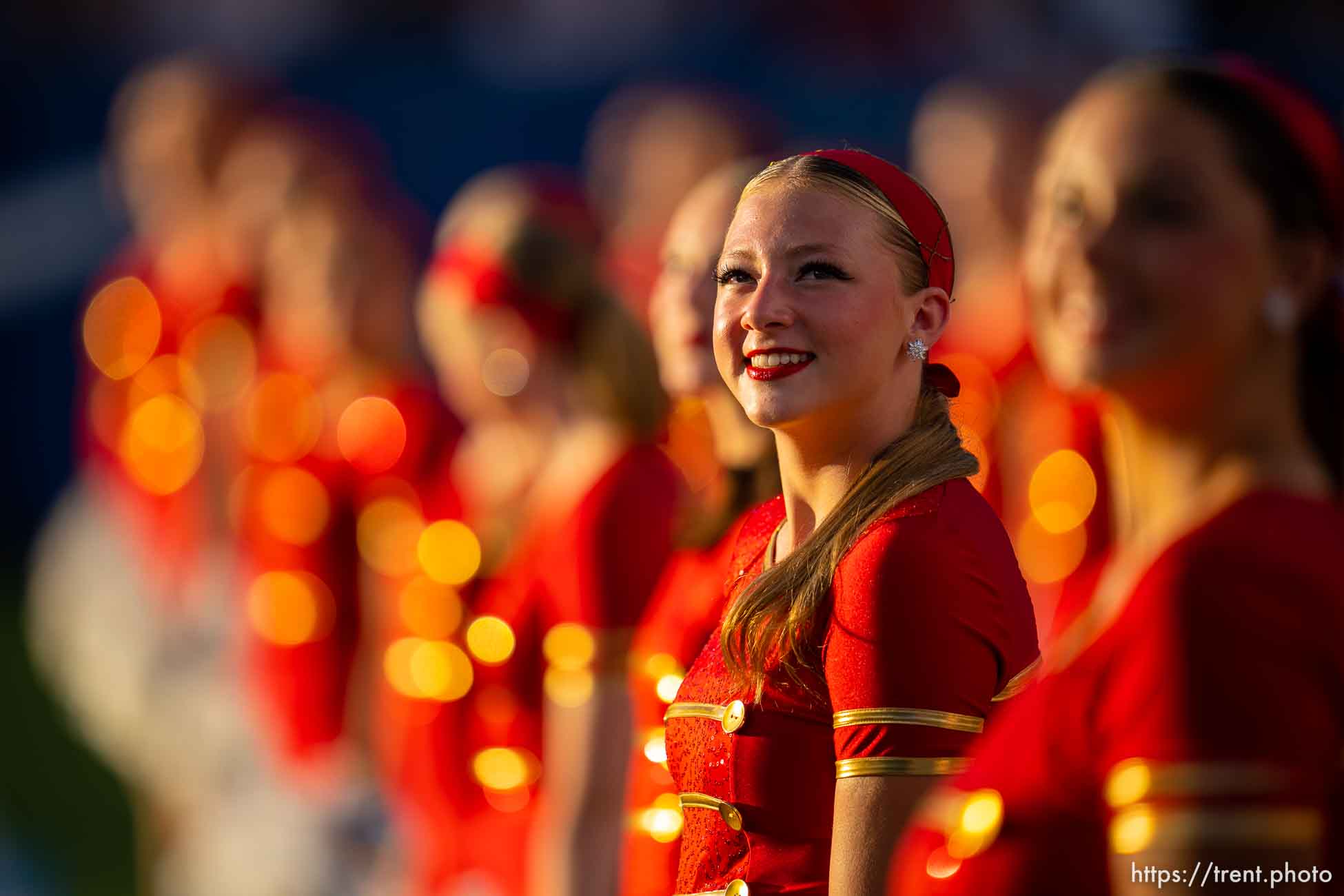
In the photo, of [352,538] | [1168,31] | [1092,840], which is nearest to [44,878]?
[352,538]

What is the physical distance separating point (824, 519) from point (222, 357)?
655 cm

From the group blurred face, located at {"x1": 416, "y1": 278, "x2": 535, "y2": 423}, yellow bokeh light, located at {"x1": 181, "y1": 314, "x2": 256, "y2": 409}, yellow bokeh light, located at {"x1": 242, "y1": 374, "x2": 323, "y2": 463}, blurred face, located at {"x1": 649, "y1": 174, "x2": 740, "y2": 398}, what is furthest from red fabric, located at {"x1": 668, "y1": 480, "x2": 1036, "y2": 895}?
yellow bokeh light, located at {"x1": 181, "y1": 314, "x2": 256, "y2": 409}

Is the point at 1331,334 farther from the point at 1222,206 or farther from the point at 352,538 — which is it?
the point at 352,538

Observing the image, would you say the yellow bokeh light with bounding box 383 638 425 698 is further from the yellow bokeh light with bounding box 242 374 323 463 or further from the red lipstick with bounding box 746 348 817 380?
the red lipstick with bounding box 746 348 817 380

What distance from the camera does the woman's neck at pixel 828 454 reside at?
2.10 meters

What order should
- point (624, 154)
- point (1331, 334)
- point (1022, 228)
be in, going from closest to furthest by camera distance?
point (1331, 334) < point (1022, 228) < point (624, 154)

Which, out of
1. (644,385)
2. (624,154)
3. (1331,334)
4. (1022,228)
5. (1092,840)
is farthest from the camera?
(624,154)

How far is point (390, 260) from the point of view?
717 cm

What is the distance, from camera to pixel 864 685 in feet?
6.35

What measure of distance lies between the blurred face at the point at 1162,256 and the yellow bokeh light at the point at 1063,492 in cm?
337

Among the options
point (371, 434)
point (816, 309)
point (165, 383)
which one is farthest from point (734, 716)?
point (165, 383)

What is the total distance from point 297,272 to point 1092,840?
571 cm

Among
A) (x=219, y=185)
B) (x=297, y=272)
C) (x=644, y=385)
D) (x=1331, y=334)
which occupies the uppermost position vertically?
(x=219, y=185)

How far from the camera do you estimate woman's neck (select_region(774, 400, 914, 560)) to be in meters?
2.10
